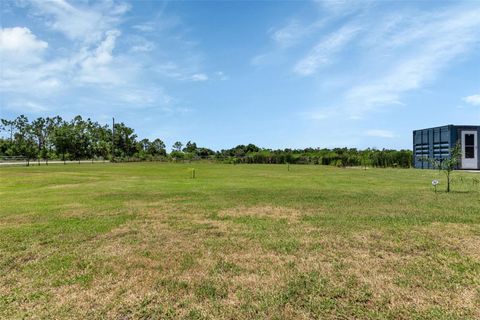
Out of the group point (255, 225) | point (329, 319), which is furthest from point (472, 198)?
point (329, 319)

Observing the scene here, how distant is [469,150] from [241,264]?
133 ft

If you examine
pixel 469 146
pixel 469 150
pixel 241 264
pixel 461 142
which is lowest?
pixel 241 264

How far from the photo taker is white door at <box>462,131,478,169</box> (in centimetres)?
3475

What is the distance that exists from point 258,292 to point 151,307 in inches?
47.9

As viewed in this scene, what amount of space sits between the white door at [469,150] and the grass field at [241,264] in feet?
108

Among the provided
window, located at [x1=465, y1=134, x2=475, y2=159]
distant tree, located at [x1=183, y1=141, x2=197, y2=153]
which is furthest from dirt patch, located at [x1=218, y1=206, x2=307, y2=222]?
distant tree, located at [x1=183, y1=141, x2=197, y2=153]

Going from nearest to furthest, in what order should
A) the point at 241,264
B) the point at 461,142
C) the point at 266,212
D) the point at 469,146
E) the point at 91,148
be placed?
the point at 241,264, the point at 266,212, the point at 461,142, the point at 469,146, the point at 91,148

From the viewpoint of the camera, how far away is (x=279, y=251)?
16.5 ft

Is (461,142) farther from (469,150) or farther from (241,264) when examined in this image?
(241,264)

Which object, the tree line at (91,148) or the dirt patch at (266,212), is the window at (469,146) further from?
the dirt patch at (266,212)

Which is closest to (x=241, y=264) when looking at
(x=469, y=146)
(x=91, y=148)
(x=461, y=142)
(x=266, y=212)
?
(x=266, y=212)

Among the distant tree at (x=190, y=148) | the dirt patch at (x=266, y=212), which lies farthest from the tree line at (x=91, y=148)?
the dirt patch at (x=266, y=212)

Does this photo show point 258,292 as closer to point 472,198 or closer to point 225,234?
point 225,234

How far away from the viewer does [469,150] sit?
35.0m
